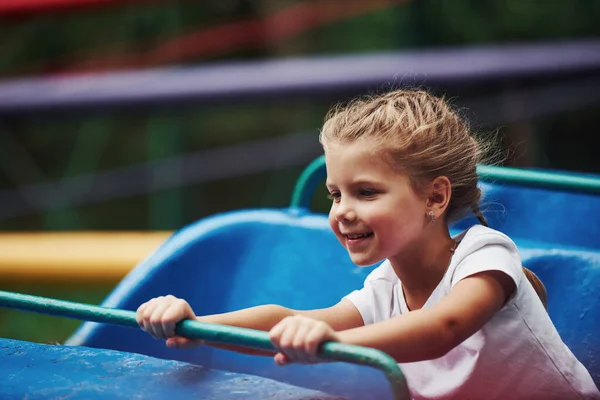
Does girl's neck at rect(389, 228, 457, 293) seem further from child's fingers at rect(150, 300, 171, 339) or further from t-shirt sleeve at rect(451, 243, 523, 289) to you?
child's fingers at rect(150, 300, 171, 339)

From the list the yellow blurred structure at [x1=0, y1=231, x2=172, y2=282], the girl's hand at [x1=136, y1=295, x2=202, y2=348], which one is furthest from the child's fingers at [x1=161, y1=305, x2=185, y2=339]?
the yellow blurred structure at [x1=0, y1=231, x2=172, y2=282]

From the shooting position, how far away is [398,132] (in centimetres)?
85

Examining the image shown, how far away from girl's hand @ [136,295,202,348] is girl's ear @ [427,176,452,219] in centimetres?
26

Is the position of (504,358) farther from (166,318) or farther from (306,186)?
(306,186)

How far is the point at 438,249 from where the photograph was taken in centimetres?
88

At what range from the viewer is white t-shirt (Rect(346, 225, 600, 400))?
834 mm

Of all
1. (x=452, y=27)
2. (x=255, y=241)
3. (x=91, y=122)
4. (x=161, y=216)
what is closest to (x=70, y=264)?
(x=161, y=216)

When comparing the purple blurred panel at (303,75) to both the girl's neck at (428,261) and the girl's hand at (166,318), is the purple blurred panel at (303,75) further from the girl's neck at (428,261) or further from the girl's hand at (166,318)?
the girl's hand at (166,318)

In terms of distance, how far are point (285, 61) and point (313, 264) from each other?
1.31 metres

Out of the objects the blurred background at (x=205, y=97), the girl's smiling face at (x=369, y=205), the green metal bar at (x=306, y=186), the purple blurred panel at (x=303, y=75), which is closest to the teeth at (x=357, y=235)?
the girl's smiling face at (x=369, y=205)

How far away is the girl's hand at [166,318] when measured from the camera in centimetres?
73

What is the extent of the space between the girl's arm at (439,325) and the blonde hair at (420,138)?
0.37ft

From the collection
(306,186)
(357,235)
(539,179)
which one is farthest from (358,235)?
(306,186)

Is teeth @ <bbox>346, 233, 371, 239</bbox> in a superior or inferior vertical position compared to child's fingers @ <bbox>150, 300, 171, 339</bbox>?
superior
